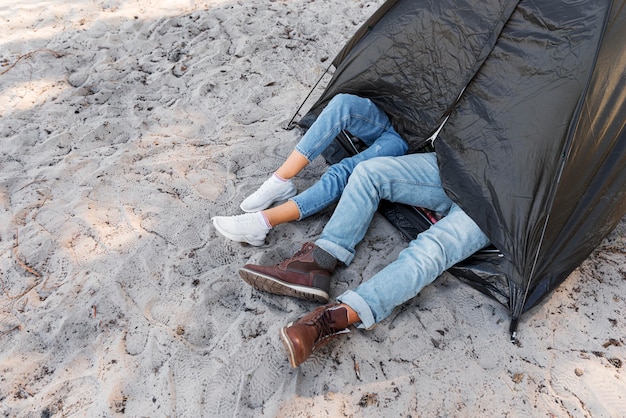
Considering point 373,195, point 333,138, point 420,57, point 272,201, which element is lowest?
point 272,201

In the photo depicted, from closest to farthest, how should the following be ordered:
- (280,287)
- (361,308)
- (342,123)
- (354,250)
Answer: (361,308) < (280,287) < (354,250) < (342,123)

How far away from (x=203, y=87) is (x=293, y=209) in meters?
1.60

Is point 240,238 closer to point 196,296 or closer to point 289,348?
point 196,296

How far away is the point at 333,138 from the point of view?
2.87m

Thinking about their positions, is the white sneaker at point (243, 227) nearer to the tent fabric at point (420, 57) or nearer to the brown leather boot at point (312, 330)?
the brown leather boot at point (312, 330)

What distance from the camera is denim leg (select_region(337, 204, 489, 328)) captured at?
227cm

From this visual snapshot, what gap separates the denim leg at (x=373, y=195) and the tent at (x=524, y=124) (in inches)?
4.1

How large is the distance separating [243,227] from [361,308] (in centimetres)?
77

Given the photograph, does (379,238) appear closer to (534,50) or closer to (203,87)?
(534,50)

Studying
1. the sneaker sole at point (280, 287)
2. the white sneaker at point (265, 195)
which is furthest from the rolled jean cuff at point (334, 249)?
the white sneaker at point (265, 195)

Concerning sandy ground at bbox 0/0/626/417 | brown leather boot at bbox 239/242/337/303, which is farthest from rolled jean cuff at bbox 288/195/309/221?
brown leather boot at bbox 239/242/337/303

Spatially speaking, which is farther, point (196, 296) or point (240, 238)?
point (240, 238)

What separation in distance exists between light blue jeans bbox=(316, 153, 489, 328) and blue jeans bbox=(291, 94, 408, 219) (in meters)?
0.19

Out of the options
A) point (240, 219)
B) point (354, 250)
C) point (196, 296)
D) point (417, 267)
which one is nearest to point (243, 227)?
point (240, 219)
